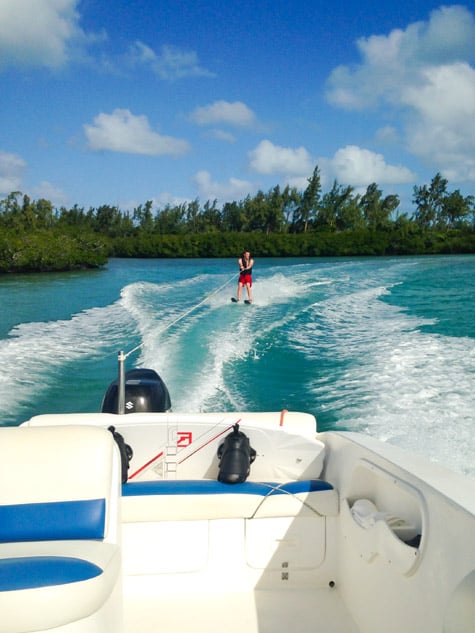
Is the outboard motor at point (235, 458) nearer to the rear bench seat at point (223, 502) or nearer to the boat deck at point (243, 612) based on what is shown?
Result: the rear bench seat at point (223, 502)

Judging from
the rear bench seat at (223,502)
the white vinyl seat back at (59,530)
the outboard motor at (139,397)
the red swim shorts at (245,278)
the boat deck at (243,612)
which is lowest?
the boat deck at (243,612)

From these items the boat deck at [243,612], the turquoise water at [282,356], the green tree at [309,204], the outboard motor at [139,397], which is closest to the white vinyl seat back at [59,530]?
the boat deck at [243,612]

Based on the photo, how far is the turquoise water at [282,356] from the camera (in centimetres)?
494

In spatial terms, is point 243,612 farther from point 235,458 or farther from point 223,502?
point 235,458

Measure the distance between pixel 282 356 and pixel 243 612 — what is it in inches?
203

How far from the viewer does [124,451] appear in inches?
92.3

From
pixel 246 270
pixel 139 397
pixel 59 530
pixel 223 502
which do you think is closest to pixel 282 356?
pixel 139 397

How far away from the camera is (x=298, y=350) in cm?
743

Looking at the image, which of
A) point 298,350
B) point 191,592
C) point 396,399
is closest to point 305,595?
point 191,592

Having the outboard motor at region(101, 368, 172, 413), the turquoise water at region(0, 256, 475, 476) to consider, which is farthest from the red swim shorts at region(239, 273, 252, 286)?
the outboard motor at region(101, 368, 172, 413)

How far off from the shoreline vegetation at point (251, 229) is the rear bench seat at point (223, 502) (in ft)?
78.8

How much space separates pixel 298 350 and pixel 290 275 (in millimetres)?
10038

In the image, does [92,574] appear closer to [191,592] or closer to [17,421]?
[191,592]

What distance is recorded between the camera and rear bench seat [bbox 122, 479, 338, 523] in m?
2.12
